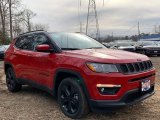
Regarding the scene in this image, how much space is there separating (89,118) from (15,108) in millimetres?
1824

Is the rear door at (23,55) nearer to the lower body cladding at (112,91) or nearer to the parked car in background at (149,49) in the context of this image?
the lower body cladding at (112,91)

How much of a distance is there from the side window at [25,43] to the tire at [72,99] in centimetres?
182

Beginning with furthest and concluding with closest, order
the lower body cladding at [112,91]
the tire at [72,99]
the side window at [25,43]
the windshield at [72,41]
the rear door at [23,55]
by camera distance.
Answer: the side window at [25,43] → the rear door at [23,55] → the windshield at [72,41] → the tire at [72,99] → the lower body cladding at [112,91]

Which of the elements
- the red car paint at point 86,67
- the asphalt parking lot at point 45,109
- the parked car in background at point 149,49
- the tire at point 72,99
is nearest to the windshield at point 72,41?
the red car paint at point 86,67

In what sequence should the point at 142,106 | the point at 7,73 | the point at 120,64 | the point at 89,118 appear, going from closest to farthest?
the point at 120,64 < the point at 89,118 < the point at 142,106 < the point at 7,73

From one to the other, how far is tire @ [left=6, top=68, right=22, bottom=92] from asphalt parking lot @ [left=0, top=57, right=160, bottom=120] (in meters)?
0.37

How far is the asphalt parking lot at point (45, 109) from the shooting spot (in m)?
5.50

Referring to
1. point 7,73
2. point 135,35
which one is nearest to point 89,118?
point 7,73

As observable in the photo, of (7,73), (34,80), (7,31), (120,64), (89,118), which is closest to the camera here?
(120,64)

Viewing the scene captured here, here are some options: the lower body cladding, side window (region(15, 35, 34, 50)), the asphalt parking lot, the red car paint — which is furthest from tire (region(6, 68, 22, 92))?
the lower body cladding

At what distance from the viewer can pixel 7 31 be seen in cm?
5762

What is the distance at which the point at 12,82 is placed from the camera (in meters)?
8.01

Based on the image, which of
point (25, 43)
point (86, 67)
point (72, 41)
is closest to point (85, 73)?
point (86, 67)

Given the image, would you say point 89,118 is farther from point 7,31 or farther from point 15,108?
point 7,31
